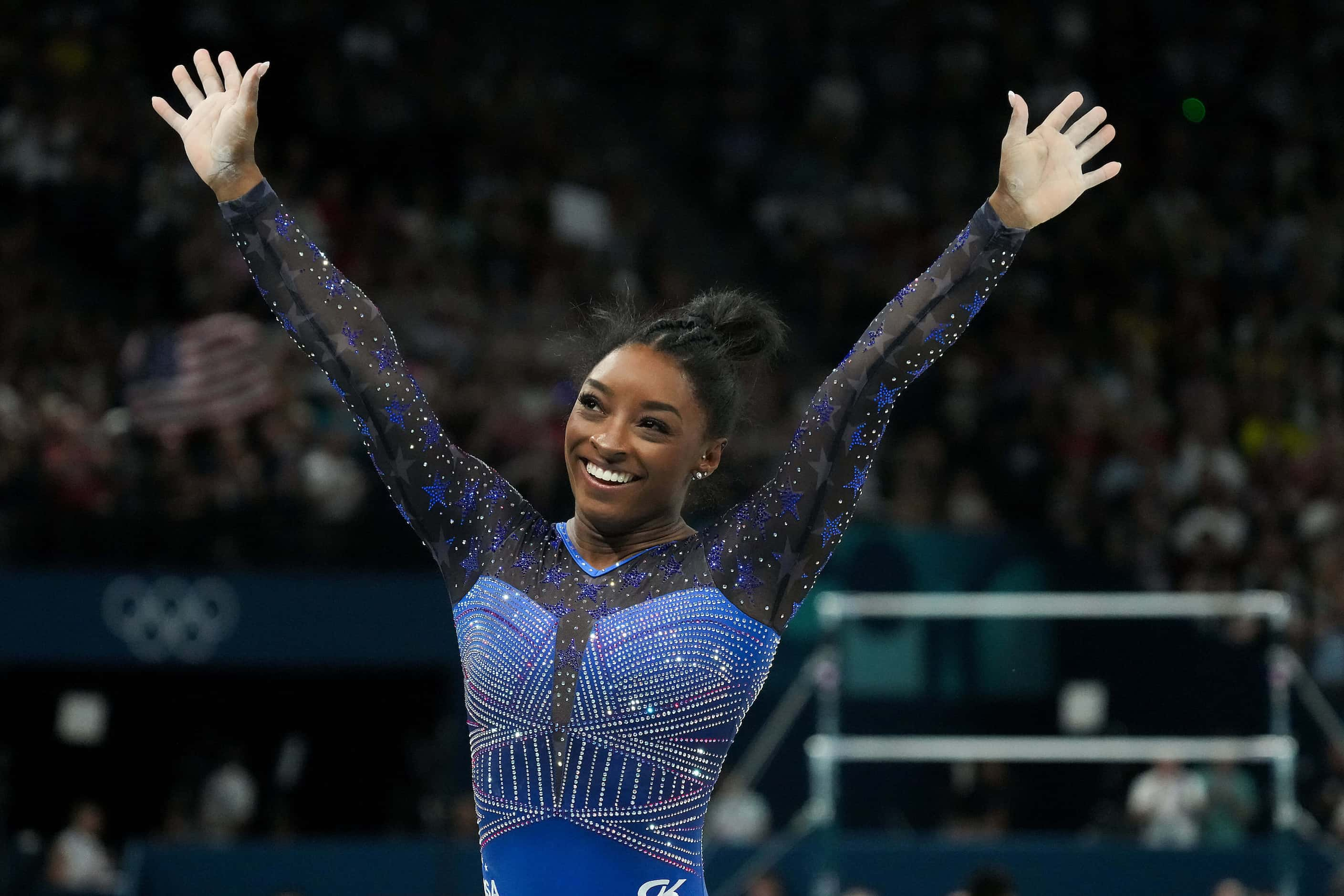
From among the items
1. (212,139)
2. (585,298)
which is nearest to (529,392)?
(585,298)

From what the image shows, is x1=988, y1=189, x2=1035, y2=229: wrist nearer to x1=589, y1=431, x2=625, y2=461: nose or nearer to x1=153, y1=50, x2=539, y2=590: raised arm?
x1=589, y1=431, x2=625, y2=461: nose

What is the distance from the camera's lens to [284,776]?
28.8 ft

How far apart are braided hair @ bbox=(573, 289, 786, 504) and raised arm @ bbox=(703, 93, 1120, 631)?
5.4 inches

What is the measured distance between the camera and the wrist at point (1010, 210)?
2.68 metres

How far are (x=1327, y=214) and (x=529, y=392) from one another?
6.01m

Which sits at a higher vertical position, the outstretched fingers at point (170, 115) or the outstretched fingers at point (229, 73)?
→ the outstretched fingers at point (229, 73)

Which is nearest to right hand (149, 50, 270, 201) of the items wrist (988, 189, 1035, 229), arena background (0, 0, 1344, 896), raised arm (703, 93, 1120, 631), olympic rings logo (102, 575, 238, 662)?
raised arm (703, 93, 1120, 631)

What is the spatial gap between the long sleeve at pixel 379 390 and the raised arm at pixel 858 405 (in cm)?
36

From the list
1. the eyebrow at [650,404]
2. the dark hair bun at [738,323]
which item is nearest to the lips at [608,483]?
the eyebrow at [650,404]

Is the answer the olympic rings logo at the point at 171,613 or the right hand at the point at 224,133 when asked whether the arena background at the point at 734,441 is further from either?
the right hand at the point at 224,133

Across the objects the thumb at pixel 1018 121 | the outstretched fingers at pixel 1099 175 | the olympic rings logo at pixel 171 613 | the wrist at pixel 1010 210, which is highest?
the olympic rings logo at pixel 171 613

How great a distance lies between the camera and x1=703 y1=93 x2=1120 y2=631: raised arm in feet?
8.67

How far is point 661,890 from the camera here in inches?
102

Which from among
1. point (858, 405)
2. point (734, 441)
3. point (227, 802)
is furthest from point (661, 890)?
point (227, 802)
